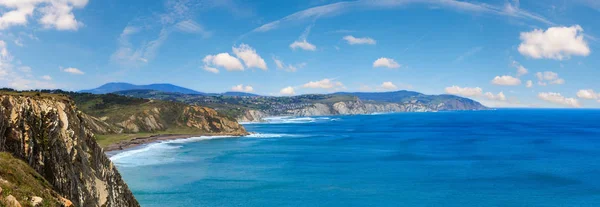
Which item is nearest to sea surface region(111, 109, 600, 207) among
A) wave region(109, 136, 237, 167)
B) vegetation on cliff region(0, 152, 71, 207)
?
wave region(109, 136, 237, 167)

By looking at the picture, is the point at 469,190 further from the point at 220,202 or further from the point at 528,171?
the point at 220,202

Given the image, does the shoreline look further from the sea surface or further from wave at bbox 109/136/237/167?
the sea surface

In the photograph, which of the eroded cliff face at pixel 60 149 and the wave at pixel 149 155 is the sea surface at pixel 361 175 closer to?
the wave at pixel 149 155

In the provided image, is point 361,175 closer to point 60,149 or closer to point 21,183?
point 60,149

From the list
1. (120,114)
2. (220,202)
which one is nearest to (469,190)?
(220,202)

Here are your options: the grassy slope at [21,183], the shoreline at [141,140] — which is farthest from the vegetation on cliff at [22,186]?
the shoreline at [141,140]

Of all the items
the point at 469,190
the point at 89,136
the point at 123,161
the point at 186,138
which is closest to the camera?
the point at 89,136
